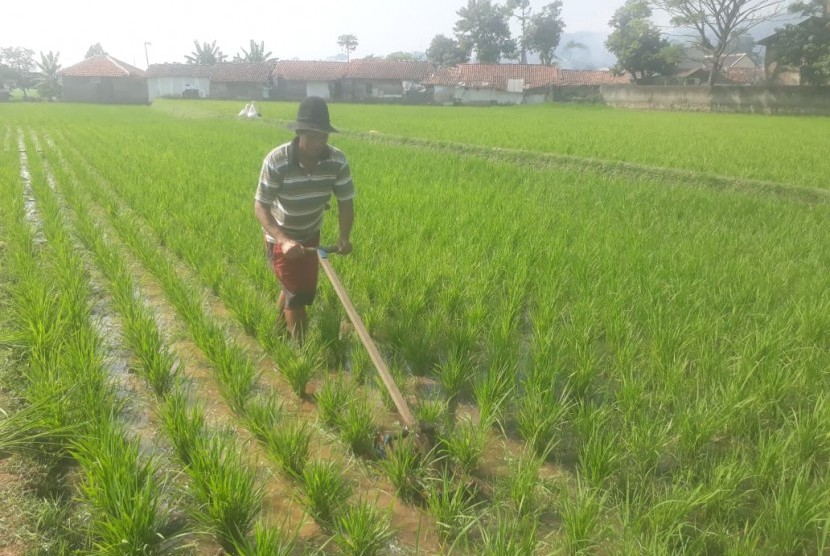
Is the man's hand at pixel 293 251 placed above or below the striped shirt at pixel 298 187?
below

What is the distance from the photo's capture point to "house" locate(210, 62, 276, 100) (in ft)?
103

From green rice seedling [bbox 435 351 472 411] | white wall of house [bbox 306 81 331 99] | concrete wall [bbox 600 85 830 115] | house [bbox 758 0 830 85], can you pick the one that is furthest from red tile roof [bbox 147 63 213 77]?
green rice seedling [bbox 435 351 472 411]

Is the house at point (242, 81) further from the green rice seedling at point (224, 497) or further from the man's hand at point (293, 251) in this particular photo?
the green rice seedling at point (224, 497)

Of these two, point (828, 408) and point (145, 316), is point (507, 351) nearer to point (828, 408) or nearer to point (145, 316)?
point (828, 408)

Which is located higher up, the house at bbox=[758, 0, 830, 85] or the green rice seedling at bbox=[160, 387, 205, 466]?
the house at bbox=[758, 0, 830, 85]

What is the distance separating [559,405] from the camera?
1.95 m

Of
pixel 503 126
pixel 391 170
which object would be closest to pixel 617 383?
pixel 391 170

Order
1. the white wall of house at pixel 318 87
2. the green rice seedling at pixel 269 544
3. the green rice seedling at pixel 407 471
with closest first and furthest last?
the green rice seedling at pixel 269 544 → the green rice seedling at pixel 407 471 → the white wall of house at pixel 318 87

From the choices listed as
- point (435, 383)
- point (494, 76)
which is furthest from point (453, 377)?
point (494, 76)

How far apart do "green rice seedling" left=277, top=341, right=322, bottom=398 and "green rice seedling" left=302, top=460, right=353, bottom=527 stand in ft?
2.22

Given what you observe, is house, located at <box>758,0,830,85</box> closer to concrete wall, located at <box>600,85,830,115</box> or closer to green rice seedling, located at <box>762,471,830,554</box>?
Answer: concrete wall, located at <box>600,85,830,115</box>

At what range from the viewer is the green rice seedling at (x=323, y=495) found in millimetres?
1563

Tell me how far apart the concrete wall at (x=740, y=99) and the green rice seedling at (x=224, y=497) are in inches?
838

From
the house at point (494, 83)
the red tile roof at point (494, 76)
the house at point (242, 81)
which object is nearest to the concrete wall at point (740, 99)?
the house at point (494, 83)
